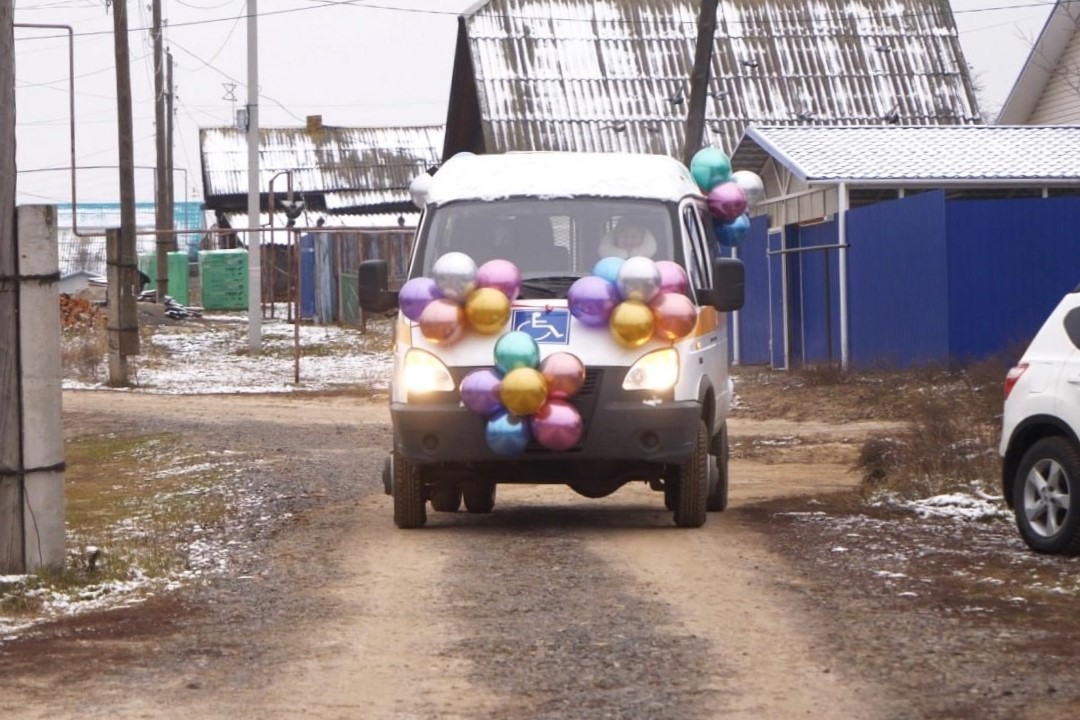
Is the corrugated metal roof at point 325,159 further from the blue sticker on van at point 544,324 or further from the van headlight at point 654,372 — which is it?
the van headlight at point 654,372

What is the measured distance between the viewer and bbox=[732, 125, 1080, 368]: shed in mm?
22094

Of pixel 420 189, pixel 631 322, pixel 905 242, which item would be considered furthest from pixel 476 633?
pixel 905 242

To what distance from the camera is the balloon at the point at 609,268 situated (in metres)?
11.0

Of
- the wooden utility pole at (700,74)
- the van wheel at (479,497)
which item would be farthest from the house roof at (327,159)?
the van wheel at (479,497)

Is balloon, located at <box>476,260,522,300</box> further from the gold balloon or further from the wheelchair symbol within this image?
the wheelchair symbol

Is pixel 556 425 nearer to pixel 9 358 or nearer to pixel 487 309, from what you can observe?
pixel 487 309

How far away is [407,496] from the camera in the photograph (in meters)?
11.5

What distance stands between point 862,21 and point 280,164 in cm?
2804

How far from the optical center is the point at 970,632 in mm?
7859

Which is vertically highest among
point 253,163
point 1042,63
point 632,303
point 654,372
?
point 1042,63

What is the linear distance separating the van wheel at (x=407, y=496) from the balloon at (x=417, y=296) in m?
0.87

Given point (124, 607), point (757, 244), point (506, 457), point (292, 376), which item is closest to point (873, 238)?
point (757, 244)

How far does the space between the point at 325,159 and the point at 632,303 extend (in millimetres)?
56354

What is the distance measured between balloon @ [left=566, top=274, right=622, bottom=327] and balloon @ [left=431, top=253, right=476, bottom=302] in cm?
59
